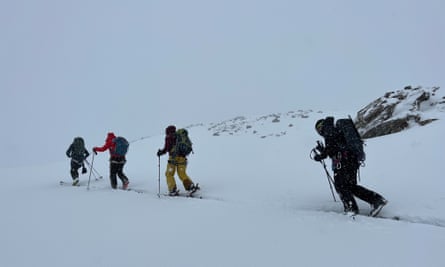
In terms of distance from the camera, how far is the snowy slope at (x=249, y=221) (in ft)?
11.7

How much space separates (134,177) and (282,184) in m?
6.50

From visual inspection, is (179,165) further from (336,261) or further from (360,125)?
(360,125)

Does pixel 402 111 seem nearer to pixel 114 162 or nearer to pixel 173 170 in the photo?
pixel 173 170

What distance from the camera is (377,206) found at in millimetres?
4617

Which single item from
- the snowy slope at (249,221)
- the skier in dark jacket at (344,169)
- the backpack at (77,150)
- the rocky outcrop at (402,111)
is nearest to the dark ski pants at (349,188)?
the skier in dark jacket at (344,169)

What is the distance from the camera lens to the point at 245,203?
20.6 ft

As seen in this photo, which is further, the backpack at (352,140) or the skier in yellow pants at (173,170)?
the skier in yellow pants at (173,170)

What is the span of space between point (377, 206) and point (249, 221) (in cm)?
234

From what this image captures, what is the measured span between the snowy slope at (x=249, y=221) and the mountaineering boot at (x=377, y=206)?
0.79ft

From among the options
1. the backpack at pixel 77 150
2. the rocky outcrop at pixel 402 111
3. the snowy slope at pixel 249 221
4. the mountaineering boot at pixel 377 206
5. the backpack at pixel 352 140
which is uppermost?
the rocky outcrop at pixel 402 111

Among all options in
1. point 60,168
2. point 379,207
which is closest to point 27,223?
point 379,207

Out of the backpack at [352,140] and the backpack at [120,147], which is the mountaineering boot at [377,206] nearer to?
the backpack at [352,140]

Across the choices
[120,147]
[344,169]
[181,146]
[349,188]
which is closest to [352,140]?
[344,169]

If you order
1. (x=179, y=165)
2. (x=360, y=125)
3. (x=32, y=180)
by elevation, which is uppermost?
(x=360, y=125)
